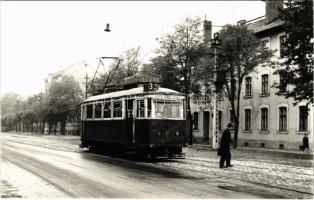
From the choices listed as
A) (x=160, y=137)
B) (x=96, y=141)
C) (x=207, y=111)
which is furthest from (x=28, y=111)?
(x=160, y=137)

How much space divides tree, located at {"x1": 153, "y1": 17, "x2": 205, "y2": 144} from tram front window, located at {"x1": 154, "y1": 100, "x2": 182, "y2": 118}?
19.1 metres

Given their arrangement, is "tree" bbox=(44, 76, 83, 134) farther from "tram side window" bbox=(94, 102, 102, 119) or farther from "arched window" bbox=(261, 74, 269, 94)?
"tram side window" bbox=(94, 102, 102, 119)

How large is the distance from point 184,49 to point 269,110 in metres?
8.75

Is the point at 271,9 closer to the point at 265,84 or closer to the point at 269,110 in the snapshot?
the point at 265,84

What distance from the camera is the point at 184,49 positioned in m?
40.4

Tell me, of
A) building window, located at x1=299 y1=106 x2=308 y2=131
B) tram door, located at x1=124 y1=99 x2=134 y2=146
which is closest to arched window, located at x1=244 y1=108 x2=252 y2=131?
building window, located at x1=299 y1=106 x2=308 y2=131

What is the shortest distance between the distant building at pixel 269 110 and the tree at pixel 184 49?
442 cm

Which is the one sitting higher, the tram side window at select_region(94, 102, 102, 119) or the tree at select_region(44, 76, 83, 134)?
the tree at select_region(44, 76, 83, 134)

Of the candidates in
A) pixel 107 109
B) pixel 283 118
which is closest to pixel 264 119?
pixel 283 118

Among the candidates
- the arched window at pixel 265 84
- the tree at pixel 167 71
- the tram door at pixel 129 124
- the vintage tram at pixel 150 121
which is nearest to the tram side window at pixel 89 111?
the vintage tram at pixel 150 121

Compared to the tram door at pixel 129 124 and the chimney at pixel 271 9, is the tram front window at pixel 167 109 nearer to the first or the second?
the tram door at pixel 129 124

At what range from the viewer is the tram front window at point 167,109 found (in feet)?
67.1

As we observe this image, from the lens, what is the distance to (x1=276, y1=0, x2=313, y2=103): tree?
23.0m

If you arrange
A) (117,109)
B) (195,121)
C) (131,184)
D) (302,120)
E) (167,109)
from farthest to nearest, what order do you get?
1. (195,121)
2. (302,120)
3. (117,109)
4. (167,109)
5. (131,184)
